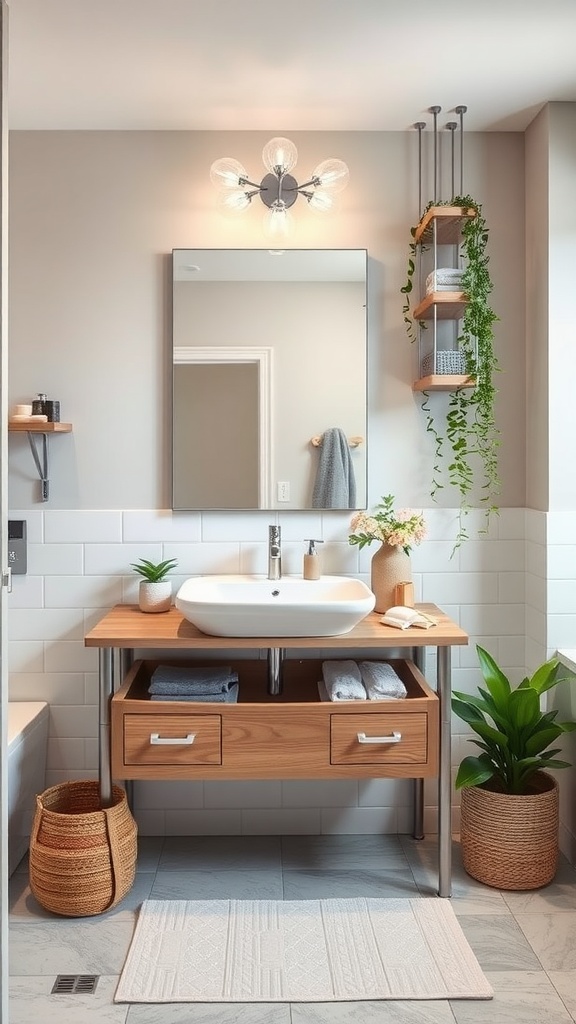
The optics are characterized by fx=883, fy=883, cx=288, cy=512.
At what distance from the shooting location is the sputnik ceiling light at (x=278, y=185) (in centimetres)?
284

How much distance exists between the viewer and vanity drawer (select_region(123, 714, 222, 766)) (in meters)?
2.63

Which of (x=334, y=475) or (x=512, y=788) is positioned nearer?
(x=512, y=788)

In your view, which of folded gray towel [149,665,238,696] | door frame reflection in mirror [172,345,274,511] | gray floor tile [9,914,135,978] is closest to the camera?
gray floor tile [9,914,135,978]

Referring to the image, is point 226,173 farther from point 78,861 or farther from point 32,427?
point 78,861

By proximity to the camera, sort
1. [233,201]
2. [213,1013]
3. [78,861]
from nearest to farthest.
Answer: [213,1013] → [78,861] → [233,201]

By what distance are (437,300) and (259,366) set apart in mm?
655

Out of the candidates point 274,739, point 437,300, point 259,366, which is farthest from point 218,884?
point 437,300

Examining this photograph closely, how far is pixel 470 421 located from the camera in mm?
3207

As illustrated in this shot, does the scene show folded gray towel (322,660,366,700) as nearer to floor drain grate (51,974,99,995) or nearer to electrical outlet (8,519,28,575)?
floor drain grate (51,974,99,995)

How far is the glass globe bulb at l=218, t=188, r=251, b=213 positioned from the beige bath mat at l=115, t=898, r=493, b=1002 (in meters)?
2.22

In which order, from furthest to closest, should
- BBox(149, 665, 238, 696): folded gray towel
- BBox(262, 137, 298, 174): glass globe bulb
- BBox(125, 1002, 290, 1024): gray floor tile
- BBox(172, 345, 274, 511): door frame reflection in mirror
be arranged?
BBox(172, 345, 274, 511): door frame reflection in mirror, BBox(262, 137, 298, 174): glass globe bulb, BBox(149, 665, 238, 696): folded gray towel, BBox(125, 1002, 290, 1024): gray floor tile

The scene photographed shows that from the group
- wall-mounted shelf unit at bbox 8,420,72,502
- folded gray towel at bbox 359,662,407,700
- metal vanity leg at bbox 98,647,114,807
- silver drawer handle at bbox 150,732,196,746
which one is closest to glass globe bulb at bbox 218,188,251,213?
wall-mounted shelf unit at bbox 8,420,72,502

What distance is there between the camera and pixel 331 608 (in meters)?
2.49

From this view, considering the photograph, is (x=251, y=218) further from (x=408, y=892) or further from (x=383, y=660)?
(x=408, y=892)
